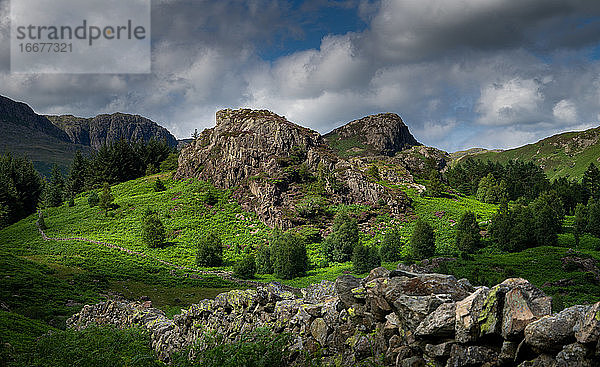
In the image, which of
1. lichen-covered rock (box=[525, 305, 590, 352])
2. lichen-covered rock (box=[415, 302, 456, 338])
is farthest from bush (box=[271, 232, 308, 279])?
lichen-covered rock (box=[525, 305, 590, 352])

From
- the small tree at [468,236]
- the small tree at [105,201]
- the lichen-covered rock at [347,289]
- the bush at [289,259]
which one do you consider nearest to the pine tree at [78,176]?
the small tree at [105,201]

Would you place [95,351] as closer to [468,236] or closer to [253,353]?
[253,353]

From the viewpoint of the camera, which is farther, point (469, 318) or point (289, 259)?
point (289, 259)

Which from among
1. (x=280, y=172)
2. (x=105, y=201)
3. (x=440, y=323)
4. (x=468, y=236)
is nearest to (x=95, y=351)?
(x=440, y=323)

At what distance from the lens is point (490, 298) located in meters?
6.31

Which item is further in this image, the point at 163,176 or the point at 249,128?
the point at 163,176

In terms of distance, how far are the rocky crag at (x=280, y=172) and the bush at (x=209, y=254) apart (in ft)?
58.8

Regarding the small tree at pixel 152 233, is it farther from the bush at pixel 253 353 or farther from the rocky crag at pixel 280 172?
the bush at pixel 253 353

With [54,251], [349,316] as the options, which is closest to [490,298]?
[349,316]

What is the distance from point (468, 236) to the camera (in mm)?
54625

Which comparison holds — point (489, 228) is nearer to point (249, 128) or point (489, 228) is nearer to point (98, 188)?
point (249, 128)

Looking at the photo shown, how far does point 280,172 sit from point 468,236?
141ft

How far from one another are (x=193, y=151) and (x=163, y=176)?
1443 centimetres

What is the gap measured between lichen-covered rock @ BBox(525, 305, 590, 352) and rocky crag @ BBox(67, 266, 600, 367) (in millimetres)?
14
